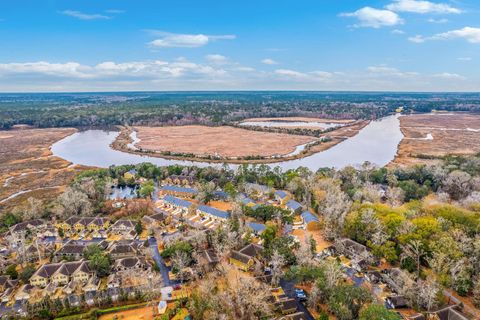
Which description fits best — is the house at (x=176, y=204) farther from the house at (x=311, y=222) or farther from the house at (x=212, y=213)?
the house at (x=311, y=222)

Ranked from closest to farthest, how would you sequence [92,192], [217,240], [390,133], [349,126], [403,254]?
[403,254] → [217,240] → [92,192] → [390,133] → [349,126]

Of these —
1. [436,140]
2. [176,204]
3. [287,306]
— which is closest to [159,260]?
[176,204]

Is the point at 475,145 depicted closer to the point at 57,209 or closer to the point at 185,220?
the point at 185,220

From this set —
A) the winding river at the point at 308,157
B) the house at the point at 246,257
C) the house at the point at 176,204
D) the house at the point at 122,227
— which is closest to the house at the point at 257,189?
the house at the point at 176,204

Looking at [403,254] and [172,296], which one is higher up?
[403,254]

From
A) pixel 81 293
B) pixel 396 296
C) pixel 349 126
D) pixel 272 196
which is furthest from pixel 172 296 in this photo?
pixel 349 126

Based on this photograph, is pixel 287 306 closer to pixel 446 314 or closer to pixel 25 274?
pixel 446 314

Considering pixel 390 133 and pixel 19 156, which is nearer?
pixel 19 156
